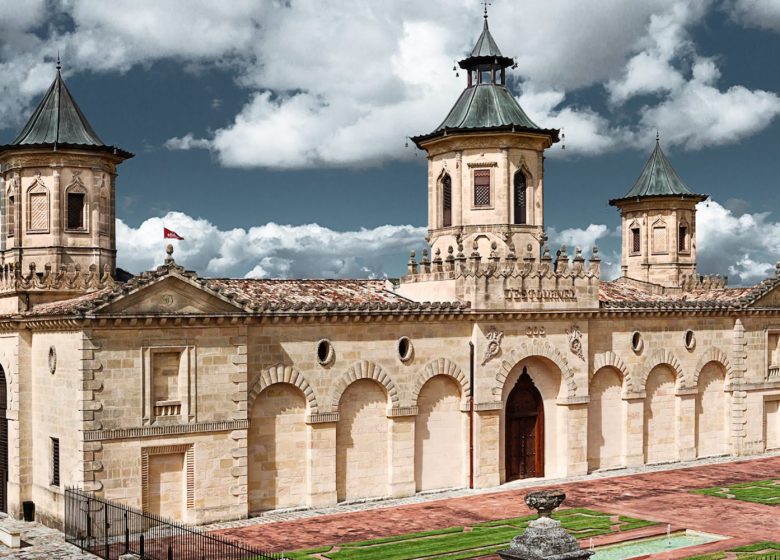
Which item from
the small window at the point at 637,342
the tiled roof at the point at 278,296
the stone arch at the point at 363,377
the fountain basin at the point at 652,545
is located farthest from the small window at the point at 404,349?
the small window at the point at 637,342

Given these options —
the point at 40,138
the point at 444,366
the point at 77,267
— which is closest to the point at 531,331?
the point at 444,366

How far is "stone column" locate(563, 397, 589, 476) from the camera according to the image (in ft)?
132

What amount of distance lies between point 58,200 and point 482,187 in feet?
56.0

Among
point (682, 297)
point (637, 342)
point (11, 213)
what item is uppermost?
point (11, 213)

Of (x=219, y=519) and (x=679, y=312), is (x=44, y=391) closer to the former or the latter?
(x=219, y=519)

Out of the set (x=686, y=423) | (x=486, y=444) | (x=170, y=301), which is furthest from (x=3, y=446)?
(x=686, y=423)

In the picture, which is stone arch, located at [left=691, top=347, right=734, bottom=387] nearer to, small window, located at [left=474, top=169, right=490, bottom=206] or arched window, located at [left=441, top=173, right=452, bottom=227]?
small window, located at [left=474, top=169, right=490, bottom=206]

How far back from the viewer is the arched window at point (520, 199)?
4209 centimetres

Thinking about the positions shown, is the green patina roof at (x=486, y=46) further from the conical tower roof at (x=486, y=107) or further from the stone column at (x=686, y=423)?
the stone column at (x=686, y=423)

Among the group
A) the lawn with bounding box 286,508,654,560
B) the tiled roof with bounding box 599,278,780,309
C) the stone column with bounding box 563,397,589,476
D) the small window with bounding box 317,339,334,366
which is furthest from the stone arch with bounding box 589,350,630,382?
the small window with bounding box 317,339,334,366

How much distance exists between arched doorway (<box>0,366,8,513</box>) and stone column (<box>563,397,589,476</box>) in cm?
2140

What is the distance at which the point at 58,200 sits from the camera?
3562 centimetres

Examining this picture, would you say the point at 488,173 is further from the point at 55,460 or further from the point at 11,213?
the point at 55,460

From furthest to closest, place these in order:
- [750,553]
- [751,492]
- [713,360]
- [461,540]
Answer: [713,360] < [751,492] < [461,540] < [750,553]
